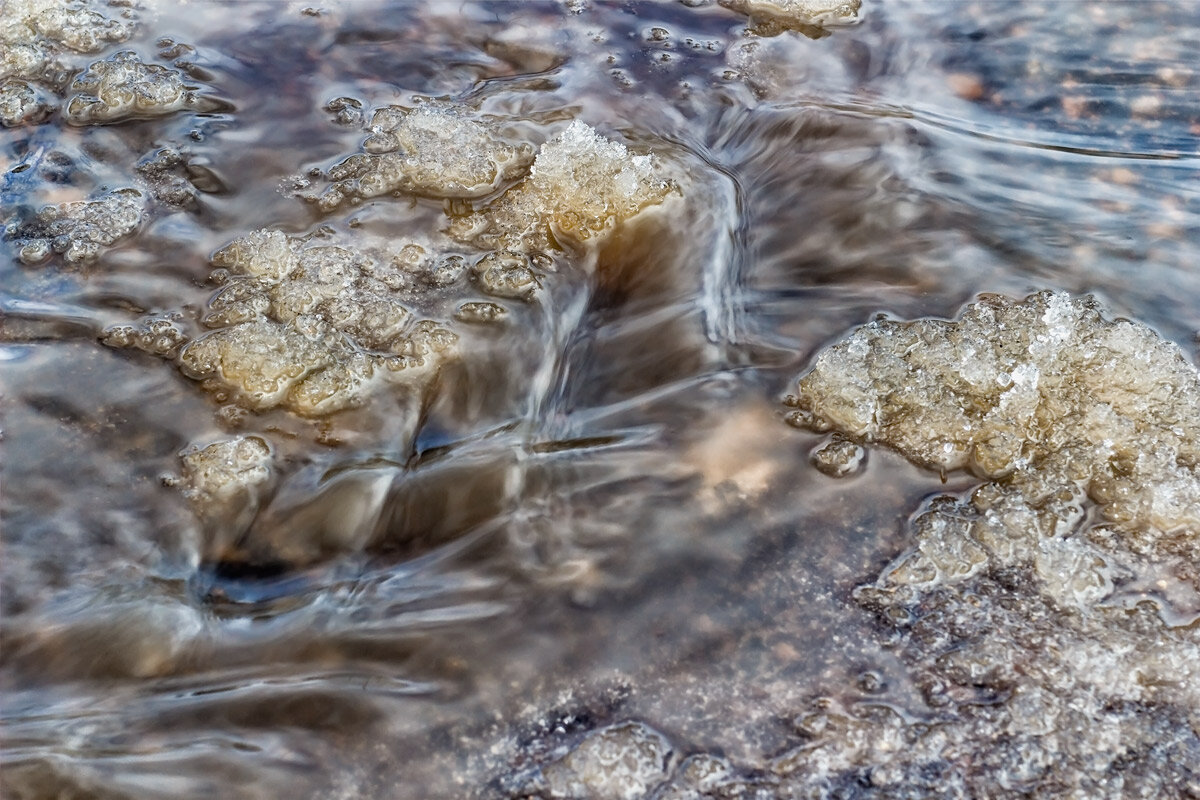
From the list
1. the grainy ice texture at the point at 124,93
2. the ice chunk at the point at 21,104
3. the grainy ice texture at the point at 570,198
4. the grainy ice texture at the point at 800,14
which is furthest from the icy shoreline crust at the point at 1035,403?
the ice chunk at the point at 21,104

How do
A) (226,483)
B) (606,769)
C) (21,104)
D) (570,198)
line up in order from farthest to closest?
(21,104)
(570,198)
(226,483)
(606,769)

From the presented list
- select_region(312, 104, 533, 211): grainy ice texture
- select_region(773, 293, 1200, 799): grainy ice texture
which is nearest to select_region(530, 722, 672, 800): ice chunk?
select_region(773, 293, 1200, 799): grainy ice texture

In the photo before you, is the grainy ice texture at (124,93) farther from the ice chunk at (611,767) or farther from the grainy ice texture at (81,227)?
the ice chunk at (611,767)

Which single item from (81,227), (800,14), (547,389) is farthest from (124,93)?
(800,14)

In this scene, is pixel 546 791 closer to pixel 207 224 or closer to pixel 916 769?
pixel 916 769

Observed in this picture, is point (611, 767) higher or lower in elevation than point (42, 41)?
lower

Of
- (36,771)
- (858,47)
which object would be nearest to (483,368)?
(36,771)

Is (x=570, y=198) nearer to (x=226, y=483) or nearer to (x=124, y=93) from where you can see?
(x=226, y=483)
